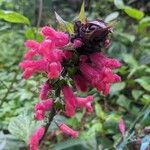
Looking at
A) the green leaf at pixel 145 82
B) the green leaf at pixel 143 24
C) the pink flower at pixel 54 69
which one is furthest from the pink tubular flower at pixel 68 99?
the green leaf at pixel 143 24

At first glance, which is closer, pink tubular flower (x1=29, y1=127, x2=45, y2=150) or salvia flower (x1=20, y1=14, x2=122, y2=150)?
salvia flower (x1=20, y1=14, x2=122, y2=150)

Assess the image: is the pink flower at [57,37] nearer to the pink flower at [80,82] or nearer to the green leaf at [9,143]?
the pink flower at [80,82]

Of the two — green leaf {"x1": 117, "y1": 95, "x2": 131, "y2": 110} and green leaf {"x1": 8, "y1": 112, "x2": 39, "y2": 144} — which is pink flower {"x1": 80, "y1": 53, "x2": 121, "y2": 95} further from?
green leaf {"x1": 117, "y1": 95, "x2": 131, "y2": 110}

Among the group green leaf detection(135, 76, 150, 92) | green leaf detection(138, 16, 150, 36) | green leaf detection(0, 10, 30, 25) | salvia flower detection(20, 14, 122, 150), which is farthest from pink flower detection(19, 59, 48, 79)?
green leaf detection(138, 16, 150, 36)

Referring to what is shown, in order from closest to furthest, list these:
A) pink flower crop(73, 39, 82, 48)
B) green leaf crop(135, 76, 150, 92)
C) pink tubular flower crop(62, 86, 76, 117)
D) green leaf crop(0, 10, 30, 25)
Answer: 1. pink flower crop(73, 39, 82, 48)
2. pink tubular flower crop(62, 86, 76, 117)
3. green leaf crop(0, 10, 30, 25)
4. green leaf crop(135, 76, 150, 92)

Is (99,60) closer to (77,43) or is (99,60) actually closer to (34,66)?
(77,43)

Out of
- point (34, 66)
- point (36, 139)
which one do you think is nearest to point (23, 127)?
point (36, 139)

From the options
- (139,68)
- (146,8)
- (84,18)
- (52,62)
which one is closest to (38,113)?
(52,62)
